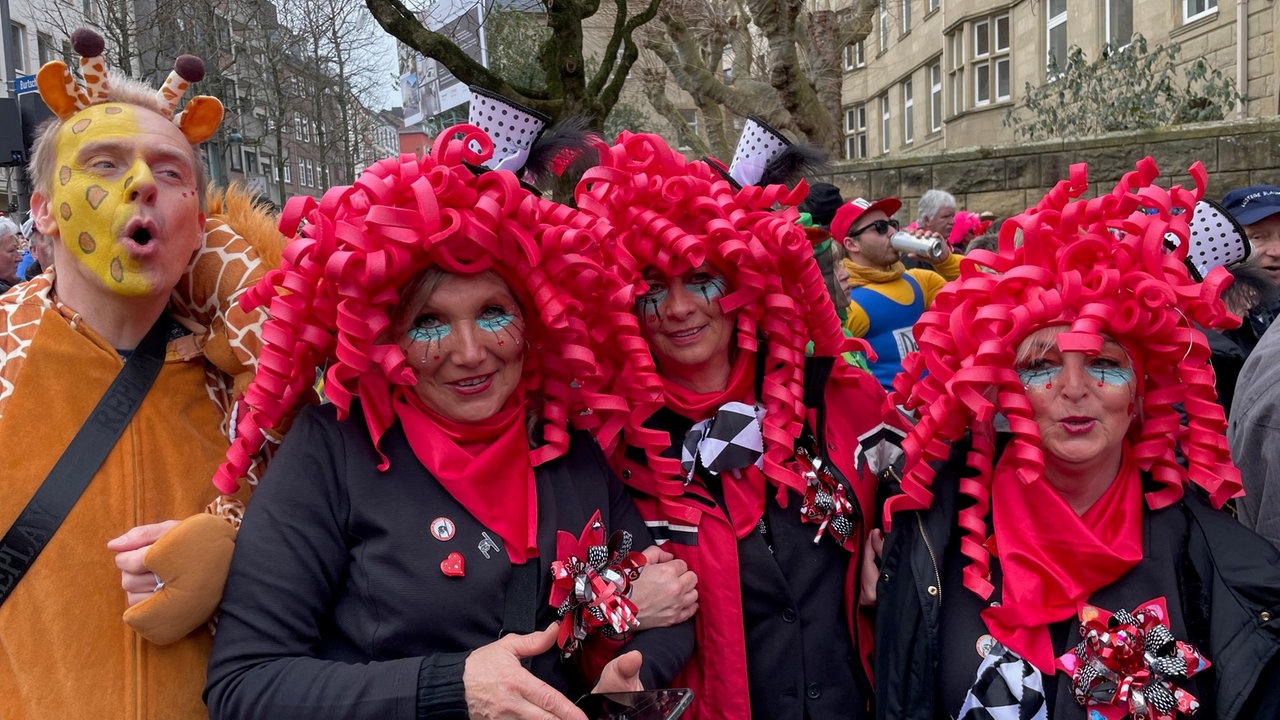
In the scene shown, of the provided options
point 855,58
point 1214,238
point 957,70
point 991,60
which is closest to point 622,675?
point 1214,238

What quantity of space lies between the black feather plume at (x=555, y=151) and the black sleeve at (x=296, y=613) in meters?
0.92

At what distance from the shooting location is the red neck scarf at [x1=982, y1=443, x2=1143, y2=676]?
204 cm

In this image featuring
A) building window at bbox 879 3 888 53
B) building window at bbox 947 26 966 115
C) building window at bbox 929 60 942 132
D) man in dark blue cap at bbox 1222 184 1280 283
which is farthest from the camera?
building window at bbox 879 3 888 53

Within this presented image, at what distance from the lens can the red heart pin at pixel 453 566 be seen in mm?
1877

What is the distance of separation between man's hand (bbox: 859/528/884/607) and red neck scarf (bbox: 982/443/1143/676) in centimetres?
31

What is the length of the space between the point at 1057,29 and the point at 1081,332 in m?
16.9

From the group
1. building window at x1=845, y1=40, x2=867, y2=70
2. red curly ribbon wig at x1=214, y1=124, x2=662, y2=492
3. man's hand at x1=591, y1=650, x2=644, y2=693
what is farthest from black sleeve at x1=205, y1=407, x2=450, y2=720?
building window at x1=845, y1=40, x2=867, y2=70

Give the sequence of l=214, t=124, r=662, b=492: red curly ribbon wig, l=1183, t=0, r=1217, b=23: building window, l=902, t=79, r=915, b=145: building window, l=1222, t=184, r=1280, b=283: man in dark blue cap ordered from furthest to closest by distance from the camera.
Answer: l=902, t=79, r=915, b=145: building window < l=1183, t=0, r=1217, b=23: building window < l=1222, t=184, r=1280, b=283: man in dark blue cap < l=214, t=124, r=662, b=492: red curly ribbon wig

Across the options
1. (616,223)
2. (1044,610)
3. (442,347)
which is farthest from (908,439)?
(442,347)

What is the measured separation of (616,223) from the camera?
2523 millimetres

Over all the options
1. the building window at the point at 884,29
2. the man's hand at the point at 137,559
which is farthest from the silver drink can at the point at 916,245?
the building window at the point at 884,29

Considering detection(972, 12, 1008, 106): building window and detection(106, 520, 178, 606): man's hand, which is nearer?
detection(106, 520, 178, 606): man's hand

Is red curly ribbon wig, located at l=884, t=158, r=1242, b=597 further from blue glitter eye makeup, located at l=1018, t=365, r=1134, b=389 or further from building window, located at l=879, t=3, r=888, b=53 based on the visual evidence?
building window, located at l=879, t=3, r=888, b=53

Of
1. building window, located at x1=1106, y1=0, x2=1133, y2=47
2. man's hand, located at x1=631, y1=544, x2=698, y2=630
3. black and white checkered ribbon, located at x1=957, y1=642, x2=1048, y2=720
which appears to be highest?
building window, located at x1=1106, y1=0, x2=1133, y2=47
